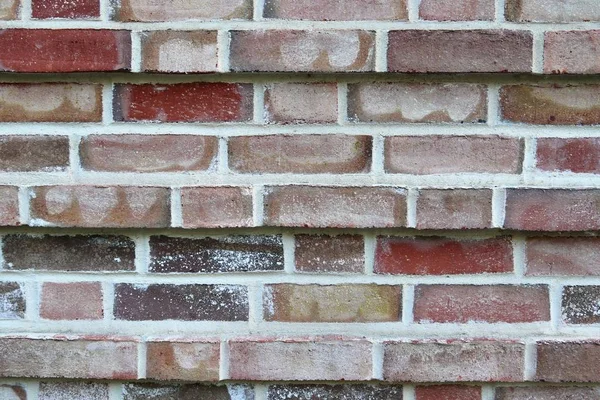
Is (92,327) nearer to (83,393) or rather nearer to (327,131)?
(83,393)

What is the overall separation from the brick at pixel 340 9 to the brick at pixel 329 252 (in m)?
0.43

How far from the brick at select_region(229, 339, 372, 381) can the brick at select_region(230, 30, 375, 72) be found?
1.74 feet

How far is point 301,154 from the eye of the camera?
1.12 meters

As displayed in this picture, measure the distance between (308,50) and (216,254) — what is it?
0.44 m

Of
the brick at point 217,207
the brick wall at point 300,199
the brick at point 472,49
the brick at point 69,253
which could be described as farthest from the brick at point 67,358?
the brick at point 472,49

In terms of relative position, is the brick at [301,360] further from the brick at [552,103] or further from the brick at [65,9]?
the brick at [65,9]

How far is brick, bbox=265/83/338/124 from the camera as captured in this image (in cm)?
112

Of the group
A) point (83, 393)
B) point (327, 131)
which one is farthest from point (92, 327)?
point (327, 131)

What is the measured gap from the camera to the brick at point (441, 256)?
1.14 metres

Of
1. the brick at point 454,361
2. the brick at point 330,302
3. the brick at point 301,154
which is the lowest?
the brick at point 454,361

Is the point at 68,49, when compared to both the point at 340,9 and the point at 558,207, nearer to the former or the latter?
the point at 340,9

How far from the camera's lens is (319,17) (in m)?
1.09

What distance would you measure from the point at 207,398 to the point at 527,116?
852 mm

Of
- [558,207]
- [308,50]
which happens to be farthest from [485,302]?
[308,50]
